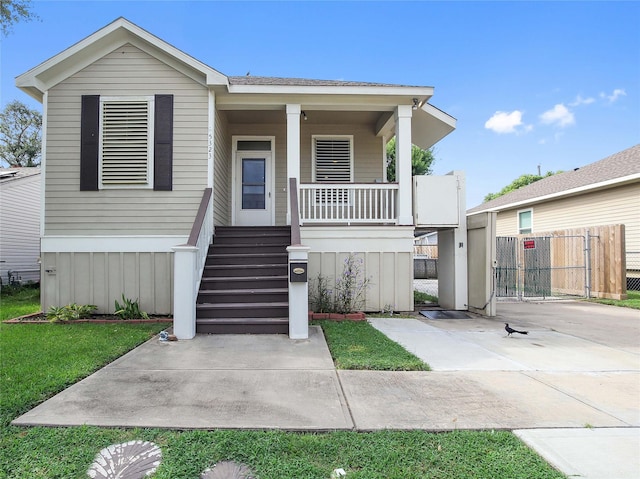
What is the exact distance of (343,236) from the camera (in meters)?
7.11

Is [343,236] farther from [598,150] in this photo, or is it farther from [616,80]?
[598,150]

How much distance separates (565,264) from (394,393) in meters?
10.6

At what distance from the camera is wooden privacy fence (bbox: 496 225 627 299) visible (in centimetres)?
983

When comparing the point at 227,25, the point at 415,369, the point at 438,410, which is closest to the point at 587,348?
the point at 415,369

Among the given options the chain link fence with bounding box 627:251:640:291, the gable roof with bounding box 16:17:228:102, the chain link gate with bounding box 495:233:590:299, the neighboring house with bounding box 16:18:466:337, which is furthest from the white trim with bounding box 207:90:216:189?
the chain link fence with bounding box 627:251:640:291

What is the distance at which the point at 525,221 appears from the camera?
15.7 m

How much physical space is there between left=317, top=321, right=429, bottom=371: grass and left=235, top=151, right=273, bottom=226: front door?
3.78 metres

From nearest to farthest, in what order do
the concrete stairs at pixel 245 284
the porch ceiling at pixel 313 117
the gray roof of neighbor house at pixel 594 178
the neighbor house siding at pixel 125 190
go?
the concrete stairs at pixel 245 284, the neighbor house siding at pixel 125 190, the porch ceiling at pixel 313 117, the gray roof of neighbor house at pixel 594 178

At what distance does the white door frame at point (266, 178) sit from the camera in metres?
8.67

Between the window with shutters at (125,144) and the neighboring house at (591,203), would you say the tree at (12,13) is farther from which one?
the neighboring house at (591,203)

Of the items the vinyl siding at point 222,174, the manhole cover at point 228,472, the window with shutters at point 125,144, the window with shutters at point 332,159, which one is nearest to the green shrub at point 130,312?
the vinyl siding at point 222,174

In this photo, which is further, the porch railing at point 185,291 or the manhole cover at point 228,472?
the porch railing at point 185,291

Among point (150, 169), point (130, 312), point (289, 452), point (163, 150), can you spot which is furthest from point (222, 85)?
point (289, 452)

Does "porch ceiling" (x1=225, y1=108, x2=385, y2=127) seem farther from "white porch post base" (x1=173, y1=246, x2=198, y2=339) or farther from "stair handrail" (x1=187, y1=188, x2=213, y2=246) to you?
"white porch post base" (x1=173, y1=246, x2=198, y2=339)
